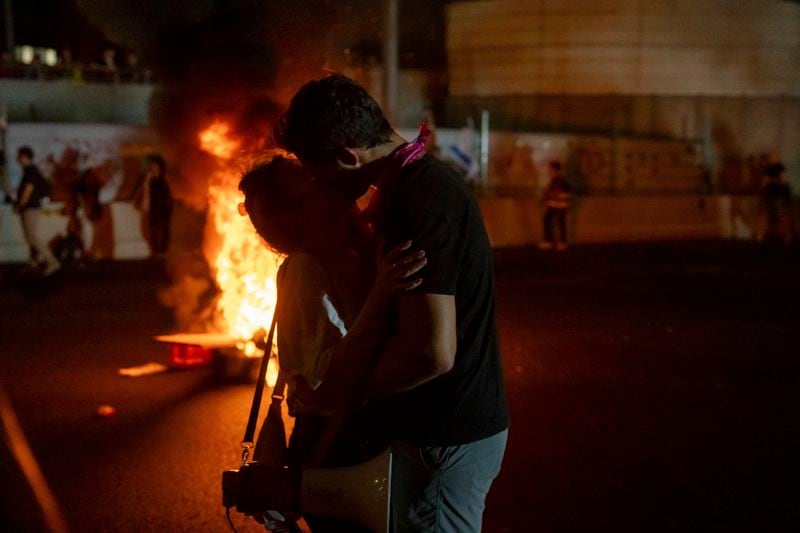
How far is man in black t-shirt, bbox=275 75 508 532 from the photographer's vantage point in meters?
2.38

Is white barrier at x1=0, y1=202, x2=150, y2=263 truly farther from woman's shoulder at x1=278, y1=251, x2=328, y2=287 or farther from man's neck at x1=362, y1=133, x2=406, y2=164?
man's neck at x1=362, y1=133, x2=406, y2=164

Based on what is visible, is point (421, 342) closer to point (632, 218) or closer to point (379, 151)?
point (379, 151)

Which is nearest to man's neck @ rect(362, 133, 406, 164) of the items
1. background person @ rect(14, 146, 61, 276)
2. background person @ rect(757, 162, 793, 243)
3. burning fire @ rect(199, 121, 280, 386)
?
burning fire @ rect(199, 121, 280, 386)

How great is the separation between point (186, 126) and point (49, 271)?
6.56m

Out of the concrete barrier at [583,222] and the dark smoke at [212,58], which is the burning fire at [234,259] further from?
the concrete barrier at [583,222]

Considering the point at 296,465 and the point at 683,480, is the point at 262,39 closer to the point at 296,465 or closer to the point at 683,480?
the point at 683,480

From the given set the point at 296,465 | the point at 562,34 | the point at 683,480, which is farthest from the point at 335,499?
the point at 562,34

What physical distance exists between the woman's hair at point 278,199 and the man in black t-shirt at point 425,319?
0.15 meters

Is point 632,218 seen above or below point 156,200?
below

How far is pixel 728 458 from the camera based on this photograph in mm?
5863

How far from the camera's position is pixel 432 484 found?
8.36 feet

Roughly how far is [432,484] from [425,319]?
0.47 meters

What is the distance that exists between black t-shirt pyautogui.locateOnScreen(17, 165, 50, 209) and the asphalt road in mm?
1815

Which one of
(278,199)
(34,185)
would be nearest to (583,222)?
(34,185)
